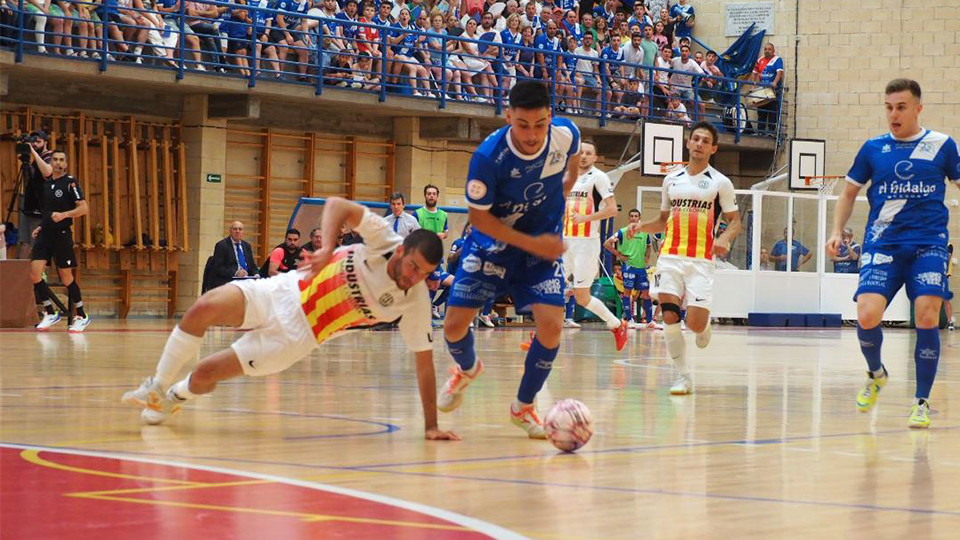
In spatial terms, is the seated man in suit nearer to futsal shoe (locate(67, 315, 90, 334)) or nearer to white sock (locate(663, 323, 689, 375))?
futsal shoe (locate(67, 315, 90, 334))

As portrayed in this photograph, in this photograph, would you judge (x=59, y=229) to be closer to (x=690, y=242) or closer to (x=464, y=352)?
(x=690, y=242)

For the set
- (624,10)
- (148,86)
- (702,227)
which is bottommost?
(702,227)

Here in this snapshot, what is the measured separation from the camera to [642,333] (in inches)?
880

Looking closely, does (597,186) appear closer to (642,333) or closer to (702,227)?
(702,227)

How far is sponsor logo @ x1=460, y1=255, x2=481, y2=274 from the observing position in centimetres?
741

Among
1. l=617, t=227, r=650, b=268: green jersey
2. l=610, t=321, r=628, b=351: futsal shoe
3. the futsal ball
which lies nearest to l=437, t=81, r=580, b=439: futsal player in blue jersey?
the futsal ball

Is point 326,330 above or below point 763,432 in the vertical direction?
above

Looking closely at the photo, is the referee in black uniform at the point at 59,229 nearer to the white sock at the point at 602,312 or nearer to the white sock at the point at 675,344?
the white sock at the point at 602,312

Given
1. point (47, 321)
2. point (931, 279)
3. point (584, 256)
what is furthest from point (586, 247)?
point (931, 279)

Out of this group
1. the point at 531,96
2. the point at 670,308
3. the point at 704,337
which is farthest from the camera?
the point at 704,337

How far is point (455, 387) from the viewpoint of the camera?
25.5ft

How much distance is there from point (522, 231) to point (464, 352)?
773 millimetres

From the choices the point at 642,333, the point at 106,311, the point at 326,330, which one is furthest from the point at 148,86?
the point at 326,330

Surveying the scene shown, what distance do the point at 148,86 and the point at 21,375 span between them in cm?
1366
